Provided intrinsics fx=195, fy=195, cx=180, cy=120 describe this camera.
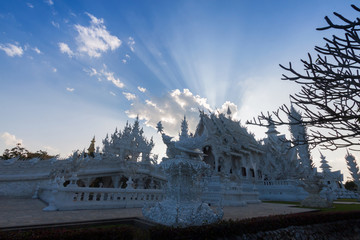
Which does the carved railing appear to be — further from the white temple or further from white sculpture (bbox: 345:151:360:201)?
white sculpture (bbox: 345:151:360:201)

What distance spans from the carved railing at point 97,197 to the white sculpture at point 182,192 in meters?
4.43

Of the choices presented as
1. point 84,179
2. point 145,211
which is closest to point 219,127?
point 84,179

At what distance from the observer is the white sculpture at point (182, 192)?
5.22 m

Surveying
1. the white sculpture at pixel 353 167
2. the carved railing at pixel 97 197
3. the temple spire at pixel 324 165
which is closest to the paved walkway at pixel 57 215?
the carved railing at pixel 97 197

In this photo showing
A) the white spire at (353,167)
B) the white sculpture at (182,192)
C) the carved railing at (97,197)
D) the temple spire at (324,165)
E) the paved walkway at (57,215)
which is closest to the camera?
the white sculpture at (182,192)

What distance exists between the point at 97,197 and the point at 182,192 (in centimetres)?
625

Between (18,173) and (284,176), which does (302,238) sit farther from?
(284,176)

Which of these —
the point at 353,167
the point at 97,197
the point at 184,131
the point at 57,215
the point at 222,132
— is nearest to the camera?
the point at 57,215

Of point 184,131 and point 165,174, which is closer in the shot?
point 165,174

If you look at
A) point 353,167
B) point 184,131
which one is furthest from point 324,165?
point 184,131

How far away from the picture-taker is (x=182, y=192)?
6.32 metres

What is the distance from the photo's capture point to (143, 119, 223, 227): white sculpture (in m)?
5.22

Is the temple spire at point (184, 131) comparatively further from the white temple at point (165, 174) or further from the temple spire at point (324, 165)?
the temple spire at point (324, 165)

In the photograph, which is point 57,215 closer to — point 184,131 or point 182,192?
point 182,192
